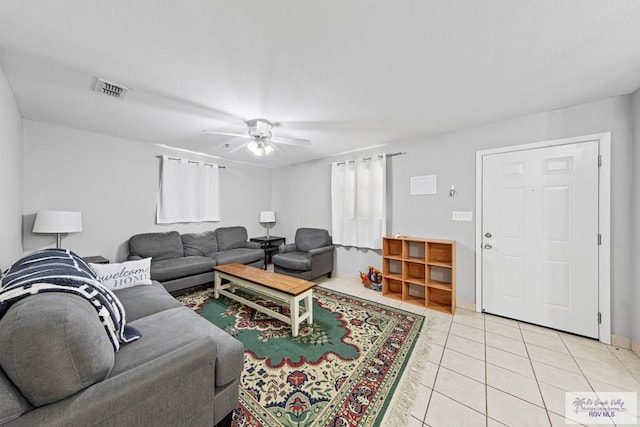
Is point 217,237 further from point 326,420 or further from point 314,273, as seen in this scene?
point 326,420

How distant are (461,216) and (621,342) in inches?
68.0

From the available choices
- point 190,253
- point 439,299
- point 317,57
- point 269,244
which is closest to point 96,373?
point 317,57

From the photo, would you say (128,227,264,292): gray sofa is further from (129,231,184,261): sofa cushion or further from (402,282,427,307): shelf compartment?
(402,282,427,307): shelf compartment

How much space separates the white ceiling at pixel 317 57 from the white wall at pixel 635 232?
317 mm

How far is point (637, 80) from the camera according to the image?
188 cm

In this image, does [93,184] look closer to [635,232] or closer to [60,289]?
[60,289]

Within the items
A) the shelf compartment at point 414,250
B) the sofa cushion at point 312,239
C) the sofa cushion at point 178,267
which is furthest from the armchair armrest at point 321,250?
the sofa cushion at point 178,267

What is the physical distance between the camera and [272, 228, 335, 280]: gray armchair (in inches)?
143

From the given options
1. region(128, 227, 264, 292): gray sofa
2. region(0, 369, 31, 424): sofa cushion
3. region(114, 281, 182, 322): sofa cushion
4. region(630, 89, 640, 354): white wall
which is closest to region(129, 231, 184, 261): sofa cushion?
region(128, 227, 264, 292): gray sofa

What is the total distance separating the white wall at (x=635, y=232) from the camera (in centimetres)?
199

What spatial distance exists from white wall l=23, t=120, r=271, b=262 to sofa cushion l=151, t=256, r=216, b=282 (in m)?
0.83

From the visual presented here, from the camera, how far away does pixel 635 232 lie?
204cm

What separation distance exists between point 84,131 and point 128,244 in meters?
1.68

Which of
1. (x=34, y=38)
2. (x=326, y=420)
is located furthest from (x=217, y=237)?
(x=326, y=420)
